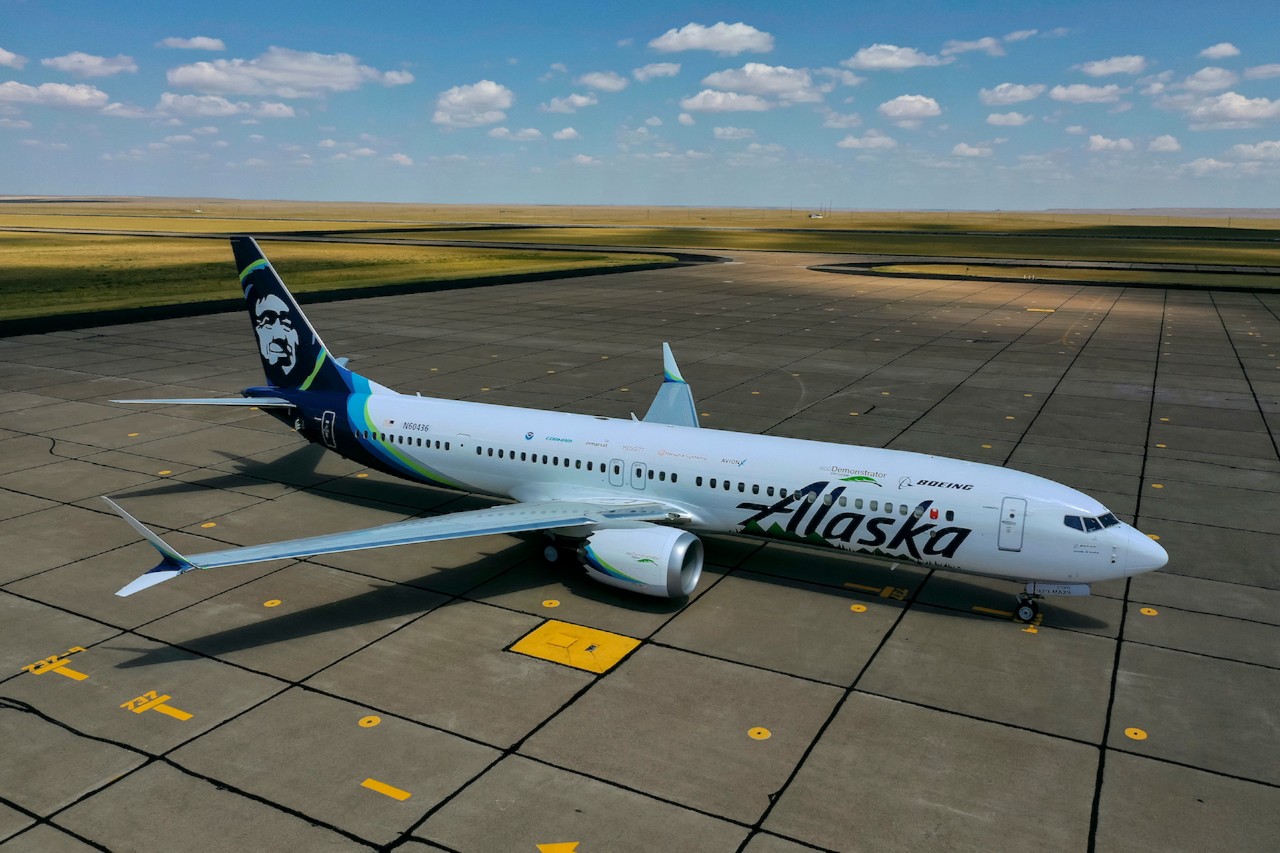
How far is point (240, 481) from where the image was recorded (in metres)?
31.3

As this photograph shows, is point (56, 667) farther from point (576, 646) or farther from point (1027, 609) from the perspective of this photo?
point (1027, 609)

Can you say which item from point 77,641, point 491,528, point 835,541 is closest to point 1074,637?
point 835,541

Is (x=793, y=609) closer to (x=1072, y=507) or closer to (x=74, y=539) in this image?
(x=1072, y=507)

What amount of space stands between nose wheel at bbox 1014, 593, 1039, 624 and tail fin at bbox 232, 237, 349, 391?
21.8m

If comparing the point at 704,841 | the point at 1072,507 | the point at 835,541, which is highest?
the point at 1072,507

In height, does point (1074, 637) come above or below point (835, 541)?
below

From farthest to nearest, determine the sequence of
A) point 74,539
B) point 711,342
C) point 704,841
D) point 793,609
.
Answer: point 711,342
point 74,539
point 793,609
point 704,841

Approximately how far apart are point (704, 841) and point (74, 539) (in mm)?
22009

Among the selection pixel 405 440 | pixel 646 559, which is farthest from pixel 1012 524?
pixel 405 440

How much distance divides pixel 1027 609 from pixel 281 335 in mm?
25071

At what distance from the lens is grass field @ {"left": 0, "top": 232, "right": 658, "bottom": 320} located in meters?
80.1

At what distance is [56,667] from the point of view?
61.7 ft

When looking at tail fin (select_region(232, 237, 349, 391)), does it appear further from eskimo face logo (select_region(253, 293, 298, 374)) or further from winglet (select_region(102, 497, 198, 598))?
winglet (select_region(102, 497, 198, 598))

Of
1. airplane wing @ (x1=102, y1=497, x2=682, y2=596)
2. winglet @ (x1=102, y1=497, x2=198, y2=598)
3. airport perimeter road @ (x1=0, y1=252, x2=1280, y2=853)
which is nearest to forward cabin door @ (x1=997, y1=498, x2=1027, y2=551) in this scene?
airport perimeter road @ (x1=0, y1=252, x2=1280, y2=853)
